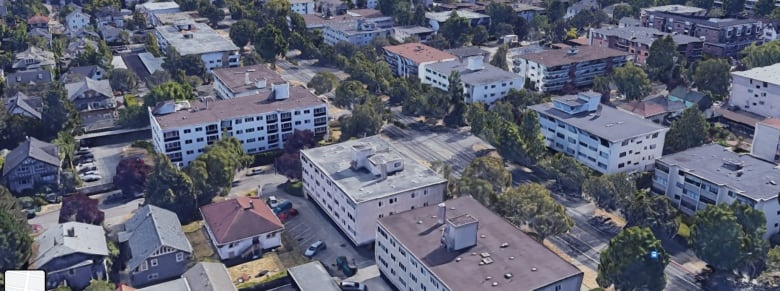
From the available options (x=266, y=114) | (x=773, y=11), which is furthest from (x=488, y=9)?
(x=266, y=114)

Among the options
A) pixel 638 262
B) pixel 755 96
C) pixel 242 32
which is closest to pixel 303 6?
pixel 242 32

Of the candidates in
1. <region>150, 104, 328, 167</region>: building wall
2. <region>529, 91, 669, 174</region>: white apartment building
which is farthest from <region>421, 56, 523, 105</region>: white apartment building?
<region>150, 104, 328, 167</region>: building wall

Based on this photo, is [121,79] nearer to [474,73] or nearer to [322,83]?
[322,83]

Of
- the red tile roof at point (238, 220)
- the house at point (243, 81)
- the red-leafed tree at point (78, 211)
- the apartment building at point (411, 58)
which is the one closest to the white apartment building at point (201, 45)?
the house at point (243, 81)

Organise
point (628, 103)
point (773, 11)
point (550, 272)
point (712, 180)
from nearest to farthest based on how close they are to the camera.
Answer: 1. point (550, 272)
2. point (712, 180)
3. point (628, 103)
4. point (773, 11)

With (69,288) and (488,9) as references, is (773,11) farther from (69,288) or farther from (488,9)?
(69,288)

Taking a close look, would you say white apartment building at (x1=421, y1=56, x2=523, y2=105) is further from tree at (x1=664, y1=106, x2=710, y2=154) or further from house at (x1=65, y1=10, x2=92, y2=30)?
house at (x1=65, y1=10, x2=92, y2=30)
